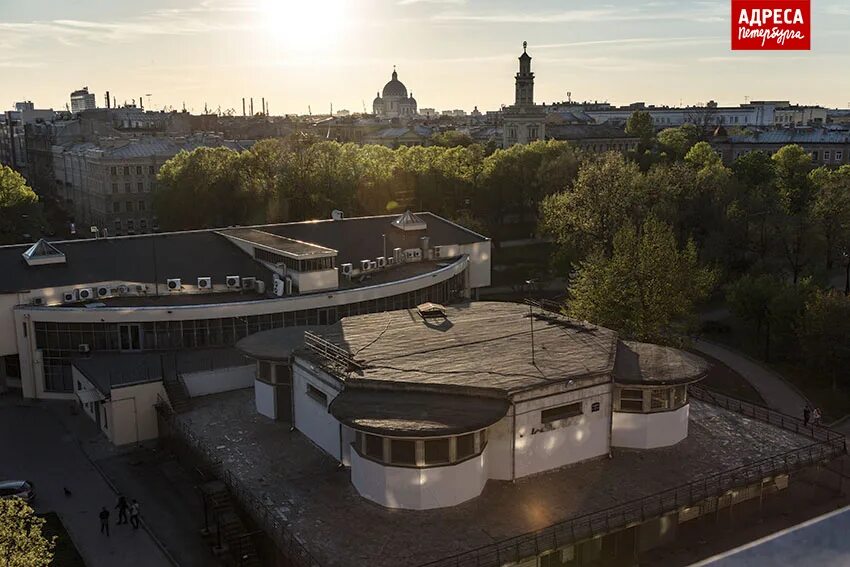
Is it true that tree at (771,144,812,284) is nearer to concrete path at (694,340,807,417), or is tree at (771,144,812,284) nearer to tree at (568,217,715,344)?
concrete path at (694,340,807,417)

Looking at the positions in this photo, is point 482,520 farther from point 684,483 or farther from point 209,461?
point 209,461

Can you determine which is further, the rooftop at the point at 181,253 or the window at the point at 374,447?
the rooftop at the point at 181,253

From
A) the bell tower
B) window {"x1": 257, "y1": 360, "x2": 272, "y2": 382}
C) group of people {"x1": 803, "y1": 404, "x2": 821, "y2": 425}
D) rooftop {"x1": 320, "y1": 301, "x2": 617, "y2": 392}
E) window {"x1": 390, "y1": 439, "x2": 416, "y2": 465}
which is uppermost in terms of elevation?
the bell tower

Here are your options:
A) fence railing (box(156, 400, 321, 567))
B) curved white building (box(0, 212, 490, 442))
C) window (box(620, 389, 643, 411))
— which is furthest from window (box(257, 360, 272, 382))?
window (box(620, 389, 643, 411))

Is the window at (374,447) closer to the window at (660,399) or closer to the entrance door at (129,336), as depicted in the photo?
the window at (660,399)

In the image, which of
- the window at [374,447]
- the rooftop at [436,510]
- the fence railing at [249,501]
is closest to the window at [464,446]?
the rooftop at [436,510]

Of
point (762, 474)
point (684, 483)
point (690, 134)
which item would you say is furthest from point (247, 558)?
point (690, 134)
